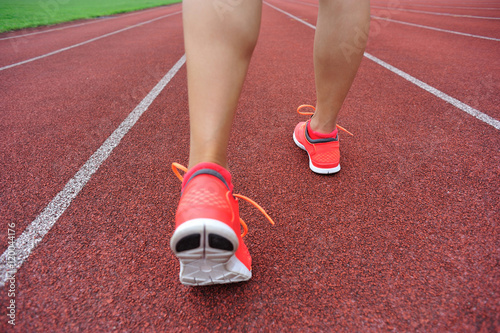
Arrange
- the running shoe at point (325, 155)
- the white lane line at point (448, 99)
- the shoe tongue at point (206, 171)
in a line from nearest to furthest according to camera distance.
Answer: the shoe tongue at point (206, 171)
the running shoe at point (325, 155)
the white lane line at point (448, 99)

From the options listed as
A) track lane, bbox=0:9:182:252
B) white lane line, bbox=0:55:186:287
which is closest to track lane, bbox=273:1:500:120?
white lane line, bbox=0:55:186:287

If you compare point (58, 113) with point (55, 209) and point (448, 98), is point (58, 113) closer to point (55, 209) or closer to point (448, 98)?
point (55, 209)

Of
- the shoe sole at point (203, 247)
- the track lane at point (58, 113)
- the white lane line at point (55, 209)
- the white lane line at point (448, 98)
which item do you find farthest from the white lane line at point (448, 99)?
the track lane at point (58, 113)

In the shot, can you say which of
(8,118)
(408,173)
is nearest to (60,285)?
(408,173)

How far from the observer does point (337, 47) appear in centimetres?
121

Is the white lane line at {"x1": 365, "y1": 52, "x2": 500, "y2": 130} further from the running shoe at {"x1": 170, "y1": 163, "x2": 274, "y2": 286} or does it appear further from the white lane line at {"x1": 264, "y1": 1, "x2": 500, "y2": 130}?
the running shoe at {"x1": 170, "y1": 163, "x2": 274, "y2": 286}

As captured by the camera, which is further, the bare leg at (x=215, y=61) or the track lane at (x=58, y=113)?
the track lane at (x=58, y=113)

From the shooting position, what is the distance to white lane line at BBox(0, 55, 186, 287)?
1090mm

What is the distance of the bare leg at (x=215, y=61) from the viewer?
0.80 meters

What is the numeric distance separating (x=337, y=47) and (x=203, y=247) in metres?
1.06

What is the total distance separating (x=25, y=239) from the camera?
1.18 meters

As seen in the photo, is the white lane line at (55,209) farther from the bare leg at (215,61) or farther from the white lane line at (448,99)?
the white lane line at (448,99)

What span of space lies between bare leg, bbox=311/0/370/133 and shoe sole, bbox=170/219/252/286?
970 mm

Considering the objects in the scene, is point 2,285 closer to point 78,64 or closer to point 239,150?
point 239,150
